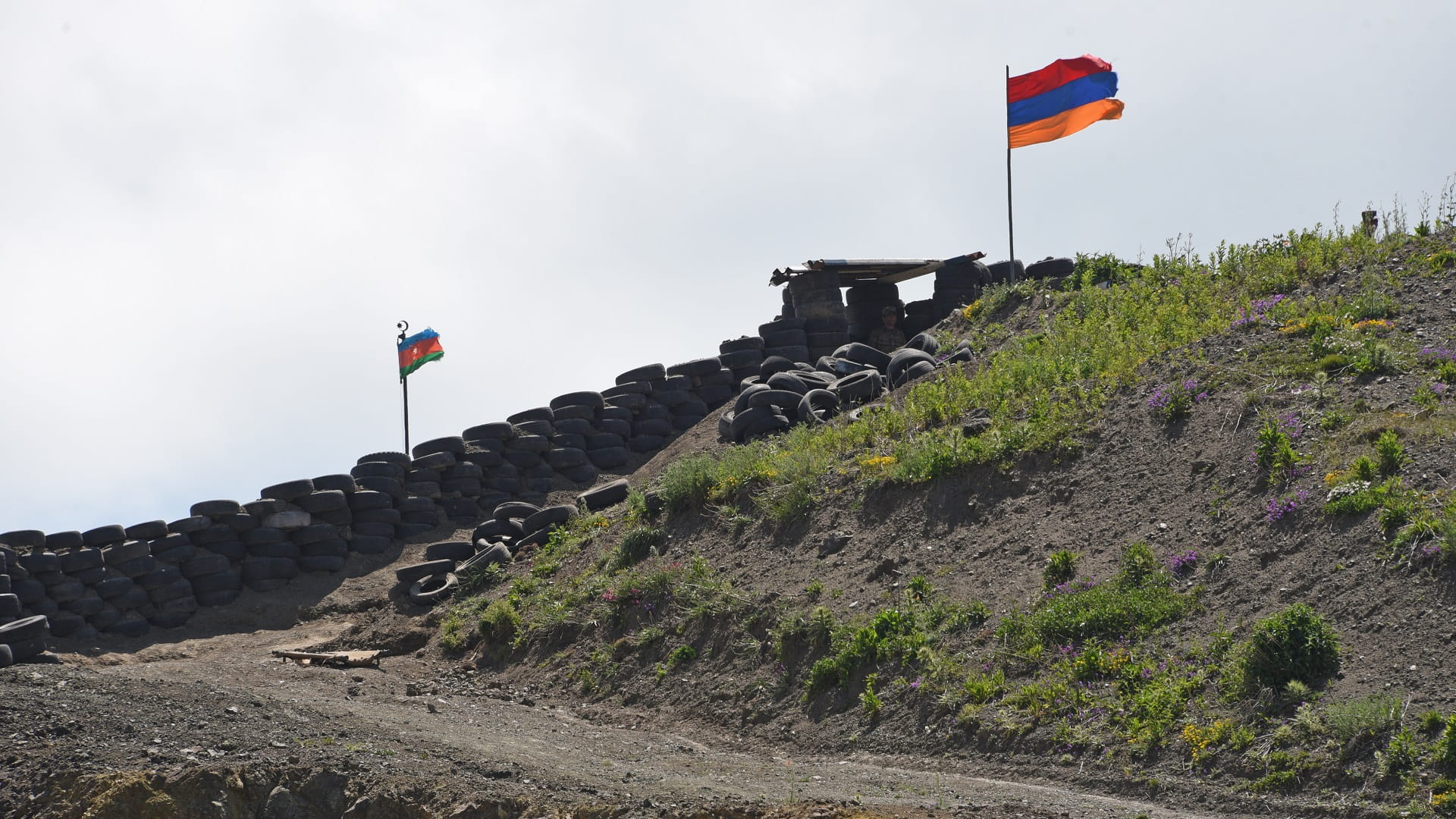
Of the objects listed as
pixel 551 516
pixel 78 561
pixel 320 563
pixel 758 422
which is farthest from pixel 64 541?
pixel 758 422

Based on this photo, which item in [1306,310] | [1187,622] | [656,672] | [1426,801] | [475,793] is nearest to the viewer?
[1426,801]

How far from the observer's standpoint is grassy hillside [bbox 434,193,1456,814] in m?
9.15

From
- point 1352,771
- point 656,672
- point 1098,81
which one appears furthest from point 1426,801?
point 1098,81

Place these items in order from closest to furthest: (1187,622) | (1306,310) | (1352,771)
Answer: (1352,771) → (1187,622) → (1306,310)

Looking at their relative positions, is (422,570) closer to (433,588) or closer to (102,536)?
(433,588)

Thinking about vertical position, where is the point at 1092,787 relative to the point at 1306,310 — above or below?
below

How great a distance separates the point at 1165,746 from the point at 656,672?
5.45m

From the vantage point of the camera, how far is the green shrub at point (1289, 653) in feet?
30.0

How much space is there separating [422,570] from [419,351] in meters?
9.67

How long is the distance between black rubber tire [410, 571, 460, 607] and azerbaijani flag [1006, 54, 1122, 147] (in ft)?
35.4

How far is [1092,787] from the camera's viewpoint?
356 inches

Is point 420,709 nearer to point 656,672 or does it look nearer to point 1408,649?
point 656,672

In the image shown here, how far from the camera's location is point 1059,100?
20.7 m

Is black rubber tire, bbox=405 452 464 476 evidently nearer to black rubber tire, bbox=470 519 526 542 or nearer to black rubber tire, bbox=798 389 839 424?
black rubber tire, bbox=470 519 526 542
